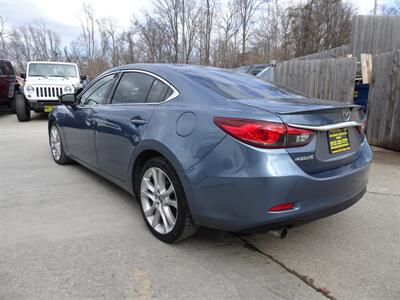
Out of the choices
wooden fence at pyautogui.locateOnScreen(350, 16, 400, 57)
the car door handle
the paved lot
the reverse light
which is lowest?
the paved lot

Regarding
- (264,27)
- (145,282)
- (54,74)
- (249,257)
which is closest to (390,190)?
(249,257)

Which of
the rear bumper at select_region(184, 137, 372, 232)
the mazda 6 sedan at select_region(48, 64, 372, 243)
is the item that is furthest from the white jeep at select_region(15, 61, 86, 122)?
the rear bumper at select_region(184, 137, 372, 232)

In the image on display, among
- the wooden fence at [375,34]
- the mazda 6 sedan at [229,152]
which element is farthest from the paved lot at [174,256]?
the wooden fence at [375,34]

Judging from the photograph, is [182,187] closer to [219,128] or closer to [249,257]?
[219,128]

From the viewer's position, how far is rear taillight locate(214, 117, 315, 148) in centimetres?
216

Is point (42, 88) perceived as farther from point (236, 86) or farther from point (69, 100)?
point (236, 86)

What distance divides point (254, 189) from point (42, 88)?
9.79 metres

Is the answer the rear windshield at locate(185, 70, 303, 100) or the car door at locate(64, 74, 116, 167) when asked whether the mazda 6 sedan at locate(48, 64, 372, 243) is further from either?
the car door at locate(64, 74, 116, 167)

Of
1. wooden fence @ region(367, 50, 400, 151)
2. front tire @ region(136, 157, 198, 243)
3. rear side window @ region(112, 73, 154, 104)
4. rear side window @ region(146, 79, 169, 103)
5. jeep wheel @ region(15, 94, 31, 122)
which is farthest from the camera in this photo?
jeep wheel @ region(15, 94, 31, 122)

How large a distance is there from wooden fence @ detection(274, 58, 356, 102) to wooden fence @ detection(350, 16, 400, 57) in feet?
13.8

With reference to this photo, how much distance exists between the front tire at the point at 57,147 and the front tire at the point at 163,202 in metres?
2.52

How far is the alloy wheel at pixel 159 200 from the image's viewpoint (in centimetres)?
274

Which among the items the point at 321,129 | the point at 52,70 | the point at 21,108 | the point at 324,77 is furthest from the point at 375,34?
the point at 21,108

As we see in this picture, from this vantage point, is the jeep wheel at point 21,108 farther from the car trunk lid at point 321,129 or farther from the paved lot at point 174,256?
the car trunk lid at point 321,129
